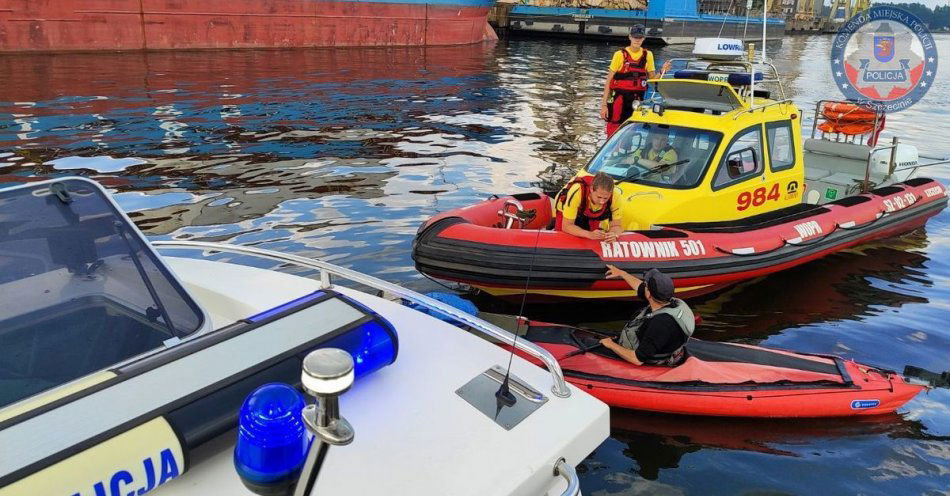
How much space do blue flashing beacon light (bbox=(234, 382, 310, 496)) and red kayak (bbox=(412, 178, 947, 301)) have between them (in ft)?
15.3

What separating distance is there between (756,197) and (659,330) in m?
3.75

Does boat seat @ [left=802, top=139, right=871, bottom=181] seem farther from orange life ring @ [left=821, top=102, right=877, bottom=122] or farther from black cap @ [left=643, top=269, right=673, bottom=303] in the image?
black cap @ [left=643, top=269, right=673, bottom=303]

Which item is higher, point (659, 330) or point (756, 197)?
point (756, 197)

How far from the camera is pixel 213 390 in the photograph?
7.78 ft

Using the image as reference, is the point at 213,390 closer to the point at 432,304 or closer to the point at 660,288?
the point at 432,304

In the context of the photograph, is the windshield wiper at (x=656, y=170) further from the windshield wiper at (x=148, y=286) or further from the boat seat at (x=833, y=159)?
the windshield wiper at (x=148, y=286)

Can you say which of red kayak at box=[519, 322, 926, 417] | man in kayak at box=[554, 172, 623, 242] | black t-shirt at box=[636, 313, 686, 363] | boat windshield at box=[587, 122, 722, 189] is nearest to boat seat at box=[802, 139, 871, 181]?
boat windshield at box=[587, 122, 722, 189]

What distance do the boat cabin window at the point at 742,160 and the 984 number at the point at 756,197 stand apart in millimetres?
193

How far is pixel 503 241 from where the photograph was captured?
21.7 feet

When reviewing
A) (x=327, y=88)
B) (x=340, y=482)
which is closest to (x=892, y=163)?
(x=340, y=482)

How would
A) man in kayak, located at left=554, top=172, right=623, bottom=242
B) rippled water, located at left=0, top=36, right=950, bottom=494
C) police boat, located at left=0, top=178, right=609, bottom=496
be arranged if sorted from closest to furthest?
police boat, located at left=0, top=178, right=609, bottom=496 < rippled water, located at left=0, top=36, right=950, bottom=494 < man in kayak, located at left=554, top=172, right=623, bottom=242

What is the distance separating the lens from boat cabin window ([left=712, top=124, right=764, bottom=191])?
7.68 metres

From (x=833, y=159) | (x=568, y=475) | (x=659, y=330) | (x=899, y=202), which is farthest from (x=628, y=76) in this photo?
(x=568, y=475)

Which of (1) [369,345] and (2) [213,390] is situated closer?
(2) [213,390]
